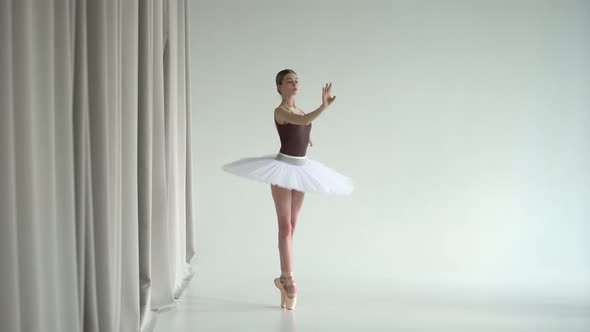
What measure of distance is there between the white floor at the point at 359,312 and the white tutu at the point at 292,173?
64cm

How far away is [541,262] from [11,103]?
4.34 meters

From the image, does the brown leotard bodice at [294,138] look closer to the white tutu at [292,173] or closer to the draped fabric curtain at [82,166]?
the white tutu at [292,173]

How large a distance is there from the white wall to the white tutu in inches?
69.4

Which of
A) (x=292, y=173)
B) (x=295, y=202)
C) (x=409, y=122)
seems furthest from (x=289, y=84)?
(x=409, y=122)

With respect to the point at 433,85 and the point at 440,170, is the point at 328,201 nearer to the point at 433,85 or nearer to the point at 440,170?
the point at 440,170

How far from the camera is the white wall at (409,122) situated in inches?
201

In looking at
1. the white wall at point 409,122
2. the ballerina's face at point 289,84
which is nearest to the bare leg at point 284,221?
the ballerina's face at point 289,84

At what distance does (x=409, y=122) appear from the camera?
5.25 meters

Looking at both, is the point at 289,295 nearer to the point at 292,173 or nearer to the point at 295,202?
the point at 295,202

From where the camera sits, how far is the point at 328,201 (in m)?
5.33

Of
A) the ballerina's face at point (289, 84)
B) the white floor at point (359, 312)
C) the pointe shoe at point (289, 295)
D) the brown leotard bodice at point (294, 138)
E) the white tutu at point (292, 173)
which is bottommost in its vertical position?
the white floor at point (359, 312)

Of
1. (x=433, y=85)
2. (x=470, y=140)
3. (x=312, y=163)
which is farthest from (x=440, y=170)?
(x=312, y=163)

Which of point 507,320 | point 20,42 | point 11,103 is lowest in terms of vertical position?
point 507,320

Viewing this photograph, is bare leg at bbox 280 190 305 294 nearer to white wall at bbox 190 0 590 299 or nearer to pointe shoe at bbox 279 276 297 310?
pointe shoe at bbox 279 276 297 310
